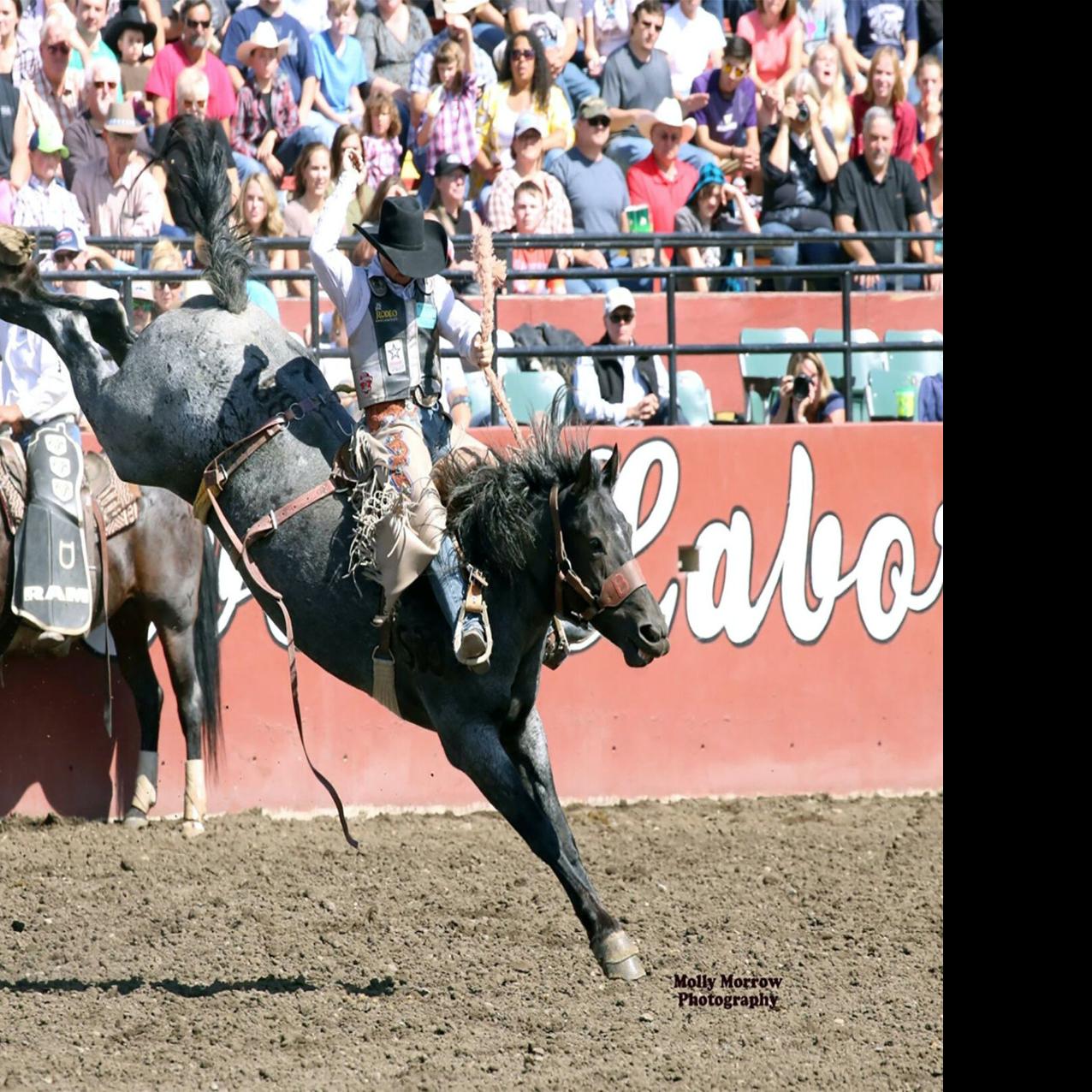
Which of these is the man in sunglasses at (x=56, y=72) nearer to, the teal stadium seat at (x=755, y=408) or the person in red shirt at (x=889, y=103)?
the teal stadium seat at (x=755, y=408)

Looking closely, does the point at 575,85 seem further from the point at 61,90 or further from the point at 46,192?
the point at 46,192

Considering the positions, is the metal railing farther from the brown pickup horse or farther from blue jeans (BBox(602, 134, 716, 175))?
blue jeans (BBox(602, 134, 716, 175))

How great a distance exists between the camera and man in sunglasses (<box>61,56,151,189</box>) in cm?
1074

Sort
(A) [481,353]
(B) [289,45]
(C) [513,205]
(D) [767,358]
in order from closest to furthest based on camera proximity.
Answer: (A) [481,353] < (C) [513,205] < (D) [767,358] < (B) [289,45]

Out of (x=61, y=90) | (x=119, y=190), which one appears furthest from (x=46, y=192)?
(x=61, y=90)

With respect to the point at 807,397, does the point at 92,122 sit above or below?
above

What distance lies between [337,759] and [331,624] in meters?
2.99

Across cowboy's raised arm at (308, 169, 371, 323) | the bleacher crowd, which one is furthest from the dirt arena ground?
the bleacher crowd

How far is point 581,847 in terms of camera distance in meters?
8.67

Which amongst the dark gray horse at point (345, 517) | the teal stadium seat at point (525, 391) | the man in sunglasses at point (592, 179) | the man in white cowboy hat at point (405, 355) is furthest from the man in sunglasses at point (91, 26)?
the man in white cowboy hat at point (405, 355)

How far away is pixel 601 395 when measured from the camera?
1005 centimetres

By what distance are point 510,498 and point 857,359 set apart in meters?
6.05

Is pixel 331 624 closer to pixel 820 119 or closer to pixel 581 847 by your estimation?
pixel 581 847

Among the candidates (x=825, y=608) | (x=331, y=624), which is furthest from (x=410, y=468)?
(x=825, y=608)
